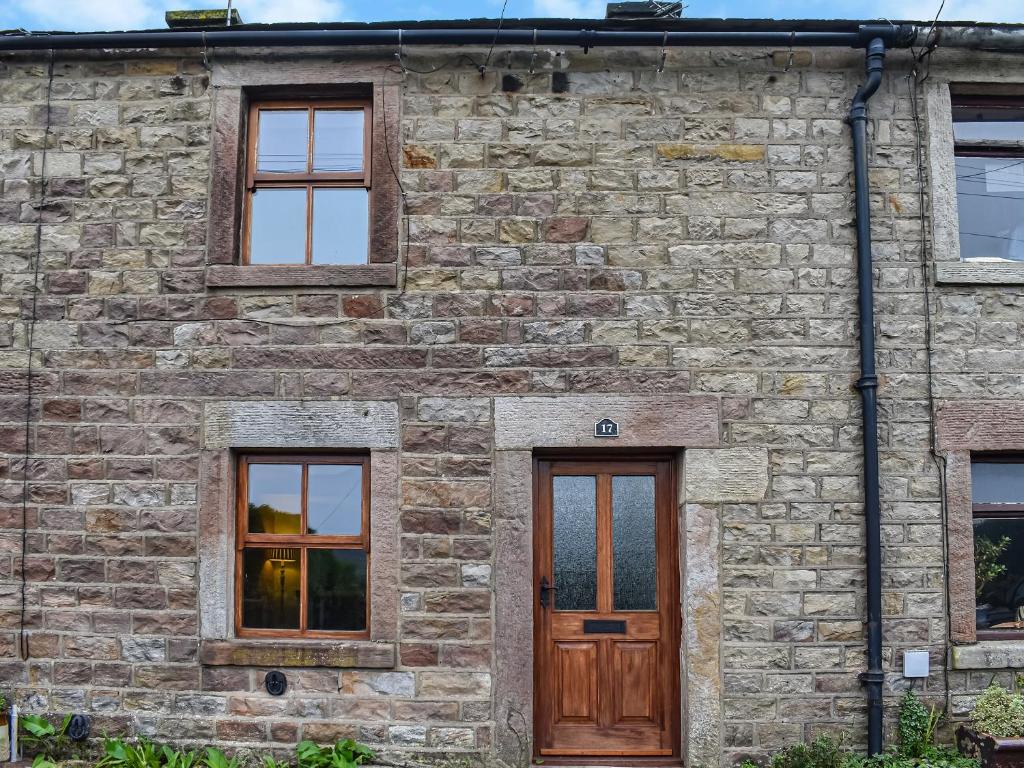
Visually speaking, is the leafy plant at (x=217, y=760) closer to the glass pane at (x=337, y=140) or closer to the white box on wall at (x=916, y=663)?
the glass pane at (x=337, y=140)

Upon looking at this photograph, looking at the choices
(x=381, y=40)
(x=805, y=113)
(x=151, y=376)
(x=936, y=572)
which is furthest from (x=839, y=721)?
(x=381, y=40)

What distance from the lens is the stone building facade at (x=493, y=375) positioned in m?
5.45

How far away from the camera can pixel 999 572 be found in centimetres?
567

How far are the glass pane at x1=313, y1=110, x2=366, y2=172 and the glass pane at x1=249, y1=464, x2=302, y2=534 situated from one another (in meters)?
2.17

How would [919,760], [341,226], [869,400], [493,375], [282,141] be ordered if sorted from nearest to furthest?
[919,760]
[869,400]
[493,375]
[341,226]
[282,141]

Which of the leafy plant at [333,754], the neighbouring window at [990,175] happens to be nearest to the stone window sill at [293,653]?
the leafy plant at [333,754]

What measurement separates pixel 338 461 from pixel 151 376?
140 centimetres

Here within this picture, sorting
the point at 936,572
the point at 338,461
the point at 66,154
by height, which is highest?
the point at 66,154

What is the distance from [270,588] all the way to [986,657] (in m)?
4.80

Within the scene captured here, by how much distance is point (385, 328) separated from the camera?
18.4 feet

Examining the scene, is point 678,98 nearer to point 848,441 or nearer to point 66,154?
point 848,441

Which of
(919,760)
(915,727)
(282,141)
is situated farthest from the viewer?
(282,141)

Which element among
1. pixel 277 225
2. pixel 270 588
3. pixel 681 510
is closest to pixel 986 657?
pixel 681 510

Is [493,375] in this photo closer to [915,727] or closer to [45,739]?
[915,727]
